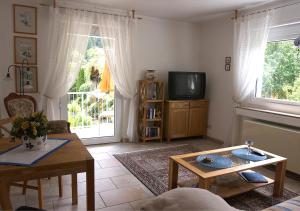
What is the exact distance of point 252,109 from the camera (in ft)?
12.3

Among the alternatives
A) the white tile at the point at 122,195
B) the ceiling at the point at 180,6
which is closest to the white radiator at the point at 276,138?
the ceiling at the point at 180,6

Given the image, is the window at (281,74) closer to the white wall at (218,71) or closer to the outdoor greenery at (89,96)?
the white wall at (218,71)

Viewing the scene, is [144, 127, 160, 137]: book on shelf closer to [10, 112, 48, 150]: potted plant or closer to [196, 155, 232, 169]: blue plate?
[196, 155, 232, 169]: blue plate

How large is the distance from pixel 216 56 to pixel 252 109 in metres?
1.40

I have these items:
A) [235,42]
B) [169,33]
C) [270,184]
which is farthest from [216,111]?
[270,184]

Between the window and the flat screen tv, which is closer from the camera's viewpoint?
the window

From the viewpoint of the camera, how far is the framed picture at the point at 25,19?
3.53 meters

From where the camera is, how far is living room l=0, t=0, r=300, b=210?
2.61 meters

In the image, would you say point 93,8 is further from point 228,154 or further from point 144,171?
point 228,154

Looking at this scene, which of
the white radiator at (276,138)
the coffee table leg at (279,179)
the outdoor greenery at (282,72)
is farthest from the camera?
the outdoor greenery at (282,72)

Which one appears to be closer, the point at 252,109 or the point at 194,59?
the point at 252,109

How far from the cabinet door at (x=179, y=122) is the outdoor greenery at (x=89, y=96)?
3.90ft

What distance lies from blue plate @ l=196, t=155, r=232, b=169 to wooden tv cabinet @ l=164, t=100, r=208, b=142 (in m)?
1.97

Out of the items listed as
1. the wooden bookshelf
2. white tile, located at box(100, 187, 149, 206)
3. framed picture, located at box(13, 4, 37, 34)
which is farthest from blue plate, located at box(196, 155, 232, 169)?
framed picture, located at box(13, 4, 37, 34)
